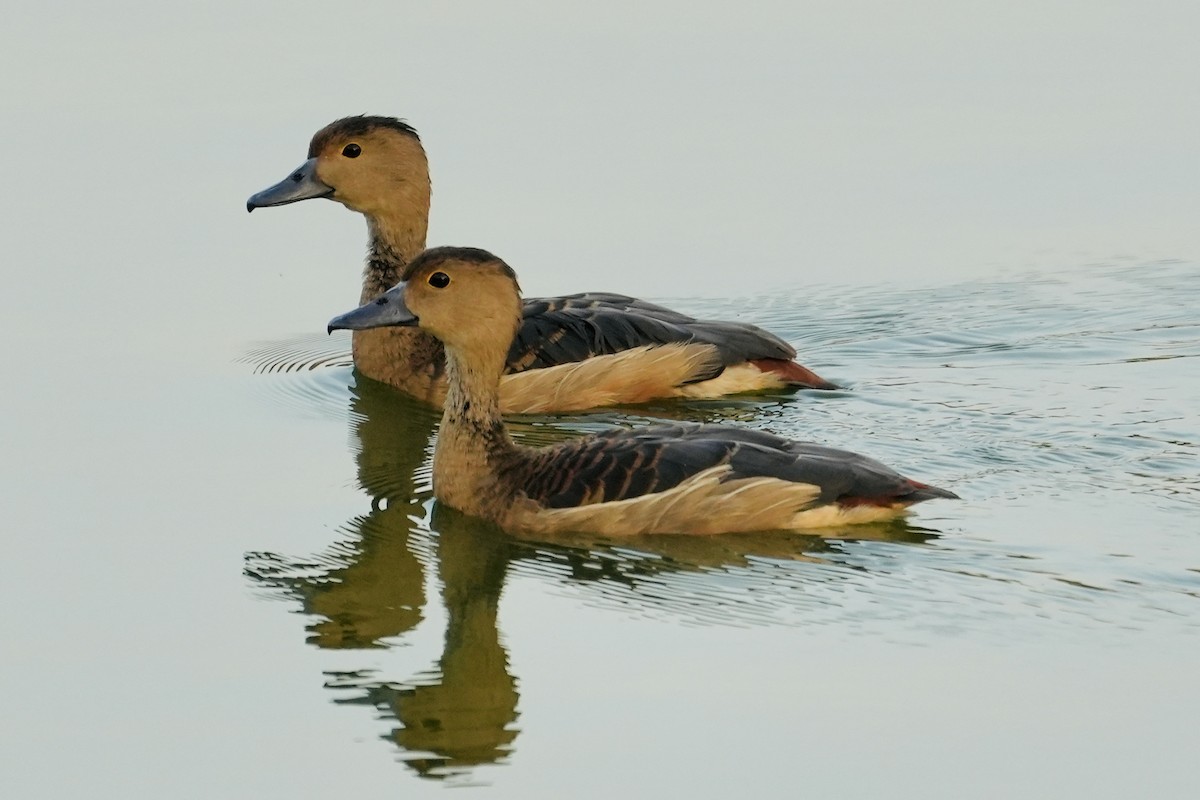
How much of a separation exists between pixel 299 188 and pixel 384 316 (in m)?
3.32

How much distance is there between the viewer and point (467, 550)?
10883 millimetres

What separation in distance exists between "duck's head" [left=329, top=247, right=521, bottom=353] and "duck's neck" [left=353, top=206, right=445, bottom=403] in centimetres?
252

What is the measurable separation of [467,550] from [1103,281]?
6917 millimetres

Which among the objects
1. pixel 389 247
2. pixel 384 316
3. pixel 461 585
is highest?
pixel 389 247

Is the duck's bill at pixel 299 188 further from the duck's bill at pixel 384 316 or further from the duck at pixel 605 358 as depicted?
the duck's bill at pixel 384 316

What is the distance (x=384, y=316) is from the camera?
38.4 ft

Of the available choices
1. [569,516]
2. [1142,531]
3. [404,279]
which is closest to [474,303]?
[404,279]

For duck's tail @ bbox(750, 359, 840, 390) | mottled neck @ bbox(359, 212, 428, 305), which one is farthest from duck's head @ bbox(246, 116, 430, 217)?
duck's tail @ bbox(750, 359, 840, 390)

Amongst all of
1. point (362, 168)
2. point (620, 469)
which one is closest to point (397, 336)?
point (362, 168)

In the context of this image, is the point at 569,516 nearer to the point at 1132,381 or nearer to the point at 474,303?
the point at 474,303

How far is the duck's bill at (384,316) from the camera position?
11.7 meters

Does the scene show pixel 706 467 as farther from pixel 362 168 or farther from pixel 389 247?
pixel 362 168

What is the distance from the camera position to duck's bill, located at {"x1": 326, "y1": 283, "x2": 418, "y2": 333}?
38.2ft

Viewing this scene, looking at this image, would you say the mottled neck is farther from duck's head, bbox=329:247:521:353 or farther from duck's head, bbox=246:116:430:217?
duck's head, bbox=329:247:521:353
